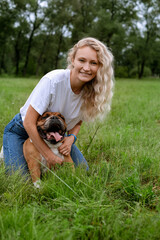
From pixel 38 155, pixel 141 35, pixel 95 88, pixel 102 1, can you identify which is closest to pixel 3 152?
pixel 38 155

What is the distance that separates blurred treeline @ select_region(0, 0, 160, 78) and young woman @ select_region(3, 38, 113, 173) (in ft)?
87.8

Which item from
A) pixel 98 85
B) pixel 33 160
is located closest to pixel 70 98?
pixel 98 85

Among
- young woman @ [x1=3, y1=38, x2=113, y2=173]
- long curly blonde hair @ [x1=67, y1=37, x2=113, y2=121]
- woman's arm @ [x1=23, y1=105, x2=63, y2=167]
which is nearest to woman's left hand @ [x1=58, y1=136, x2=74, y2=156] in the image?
young woman @ [x1=3, y1=38, x2=113, y2=173]

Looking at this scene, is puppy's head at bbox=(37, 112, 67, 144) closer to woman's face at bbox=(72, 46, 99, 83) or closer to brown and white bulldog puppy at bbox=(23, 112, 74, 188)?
brown and white bulldog puppy at bbox=(23, 112, 74, 188)

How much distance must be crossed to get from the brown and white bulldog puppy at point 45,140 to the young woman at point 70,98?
0.07m

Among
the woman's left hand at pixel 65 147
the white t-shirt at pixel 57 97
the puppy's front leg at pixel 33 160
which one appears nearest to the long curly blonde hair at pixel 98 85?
the white t-shirt at pixel 57 97

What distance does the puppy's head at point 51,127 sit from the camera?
2.79m

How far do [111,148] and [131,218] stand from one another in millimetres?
1913

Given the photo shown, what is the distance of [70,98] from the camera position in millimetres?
3209

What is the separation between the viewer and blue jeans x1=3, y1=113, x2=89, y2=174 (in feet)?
9.83

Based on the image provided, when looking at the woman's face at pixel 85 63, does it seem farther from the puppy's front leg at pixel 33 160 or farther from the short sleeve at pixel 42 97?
the puppy's front leg at pixel 33 160

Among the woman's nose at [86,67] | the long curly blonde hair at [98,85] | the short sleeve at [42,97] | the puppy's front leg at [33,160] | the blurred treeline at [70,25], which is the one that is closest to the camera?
the puppy's front leg at [33,160]

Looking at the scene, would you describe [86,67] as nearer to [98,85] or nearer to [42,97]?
[98,85]

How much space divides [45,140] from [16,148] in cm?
50
